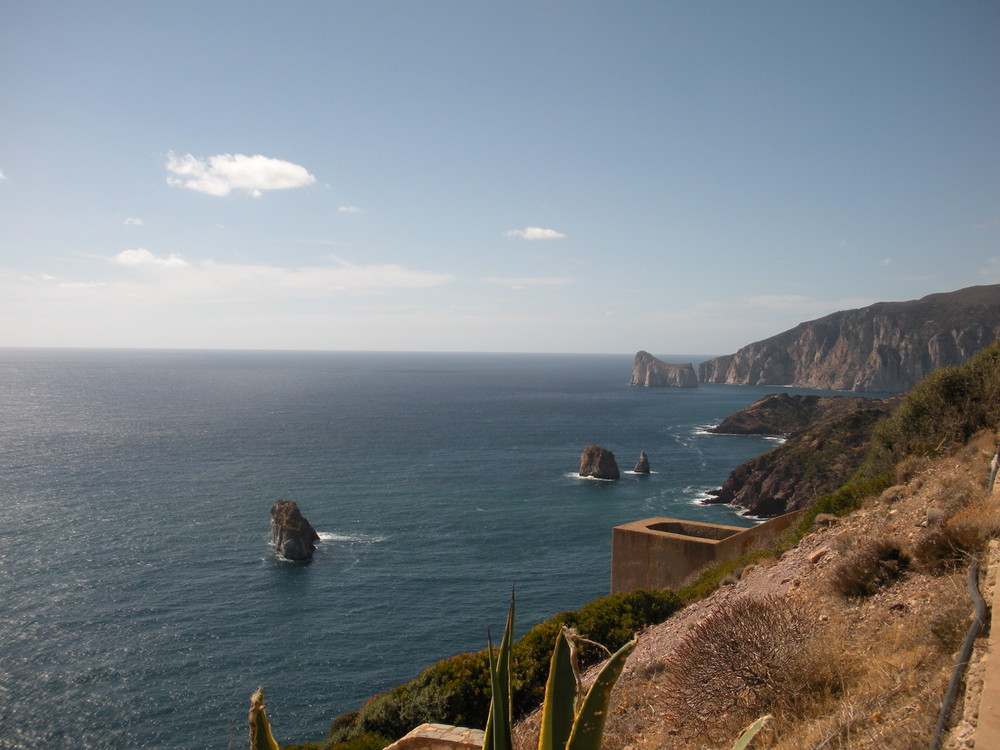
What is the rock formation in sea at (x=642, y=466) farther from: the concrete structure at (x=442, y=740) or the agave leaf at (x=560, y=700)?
the agave leaf at (x=560, y=700)

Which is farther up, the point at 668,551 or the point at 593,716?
the point at 593,716

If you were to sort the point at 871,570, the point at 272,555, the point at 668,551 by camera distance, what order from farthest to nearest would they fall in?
the point at 272,555 → the point at 668,551 → the point at 871,570

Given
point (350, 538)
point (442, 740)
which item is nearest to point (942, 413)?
point (442, 740)

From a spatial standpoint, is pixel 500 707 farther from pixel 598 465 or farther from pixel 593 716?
pixel 598 465

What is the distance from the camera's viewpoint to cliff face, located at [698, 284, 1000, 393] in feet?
461

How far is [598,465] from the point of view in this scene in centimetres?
6022

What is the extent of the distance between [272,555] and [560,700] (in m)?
39.0

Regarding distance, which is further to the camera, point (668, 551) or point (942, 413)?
point (942, 413)

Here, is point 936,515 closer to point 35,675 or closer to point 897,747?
Result: point 897,747

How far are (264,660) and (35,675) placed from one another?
28.3 feet

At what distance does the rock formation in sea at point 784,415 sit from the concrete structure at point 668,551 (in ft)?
254

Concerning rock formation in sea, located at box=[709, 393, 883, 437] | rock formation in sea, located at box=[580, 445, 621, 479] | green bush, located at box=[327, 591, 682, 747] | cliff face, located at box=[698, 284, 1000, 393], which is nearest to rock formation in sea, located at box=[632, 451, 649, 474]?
rock formation in sea, located at box=[580, 445, 621, 479]

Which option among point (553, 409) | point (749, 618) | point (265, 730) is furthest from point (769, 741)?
point (553, 409)

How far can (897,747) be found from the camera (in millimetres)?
3824
